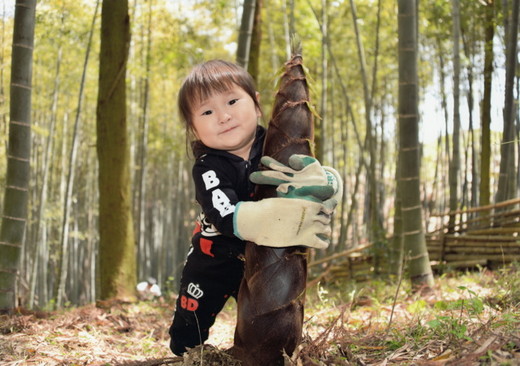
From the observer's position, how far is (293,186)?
143 cm

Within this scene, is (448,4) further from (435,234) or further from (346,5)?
(435,234)

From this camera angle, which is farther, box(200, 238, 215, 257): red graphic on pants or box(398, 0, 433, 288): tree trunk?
box(398, 0, 433, 288): tree trunk

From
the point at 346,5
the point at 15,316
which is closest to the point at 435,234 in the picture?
the point at 346,5

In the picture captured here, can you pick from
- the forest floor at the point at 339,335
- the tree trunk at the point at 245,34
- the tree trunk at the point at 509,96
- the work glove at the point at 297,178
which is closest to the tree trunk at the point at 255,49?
the tree trunk at the point at 245,34

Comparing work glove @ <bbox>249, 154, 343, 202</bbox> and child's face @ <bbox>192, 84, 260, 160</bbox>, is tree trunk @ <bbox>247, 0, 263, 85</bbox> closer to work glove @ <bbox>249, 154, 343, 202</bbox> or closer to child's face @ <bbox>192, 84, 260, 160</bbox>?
child's face @ <bbox>192, 84, 260, 160</bbox>

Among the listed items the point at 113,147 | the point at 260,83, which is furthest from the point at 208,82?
the point at 260,83

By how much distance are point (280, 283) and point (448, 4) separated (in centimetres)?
697

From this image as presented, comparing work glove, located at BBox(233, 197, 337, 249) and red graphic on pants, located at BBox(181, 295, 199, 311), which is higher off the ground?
work glove, located at BBox(233, 197, 337, 249)

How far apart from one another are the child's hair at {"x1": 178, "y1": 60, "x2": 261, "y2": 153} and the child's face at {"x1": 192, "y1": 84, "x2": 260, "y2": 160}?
0.06 feet

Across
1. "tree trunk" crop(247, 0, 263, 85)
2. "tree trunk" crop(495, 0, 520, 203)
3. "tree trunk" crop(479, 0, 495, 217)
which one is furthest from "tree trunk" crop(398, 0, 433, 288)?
"tree trunk" crop(479, 0, 495, 217)

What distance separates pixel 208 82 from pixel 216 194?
40 centimetres

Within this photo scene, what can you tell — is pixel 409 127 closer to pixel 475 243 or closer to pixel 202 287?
pixel 202 287

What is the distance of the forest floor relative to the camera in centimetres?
139

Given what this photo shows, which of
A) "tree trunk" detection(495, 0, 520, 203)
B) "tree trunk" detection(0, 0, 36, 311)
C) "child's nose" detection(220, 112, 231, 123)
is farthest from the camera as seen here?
"tree trunk" detection(495, 0, 520, 203)
